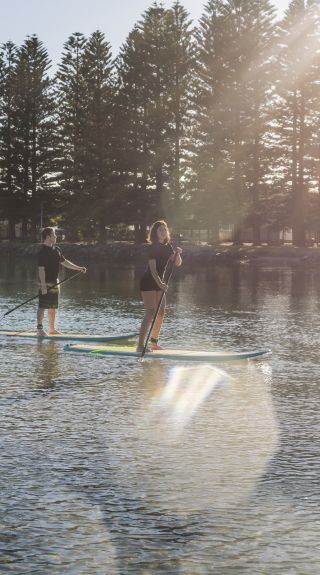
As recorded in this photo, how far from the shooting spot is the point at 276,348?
1446 centimetres

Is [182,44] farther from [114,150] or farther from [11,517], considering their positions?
[11,517]

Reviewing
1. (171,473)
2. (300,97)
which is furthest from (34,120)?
(171,473)

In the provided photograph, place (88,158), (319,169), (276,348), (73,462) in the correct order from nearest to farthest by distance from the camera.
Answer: (73,462)
(276,348)
(319,169)
(88,158)

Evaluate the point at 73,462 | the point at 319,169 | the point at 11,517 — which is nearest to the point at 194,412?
the point at 73,462

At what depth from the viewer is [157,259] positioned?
43.4 feet

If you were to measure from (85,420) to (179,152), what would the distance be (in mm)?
63006

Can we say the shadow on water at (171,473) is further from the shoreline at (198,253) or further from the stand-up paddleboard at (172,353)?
the shoreline at (198,253)

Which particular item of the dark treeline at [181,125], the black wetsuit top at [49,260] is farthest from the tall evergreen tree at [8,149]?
the black wetsuit top at [49,260]

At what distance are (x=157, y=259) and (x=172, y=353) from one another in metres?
1.40

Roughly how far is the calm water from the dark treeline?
53296mm

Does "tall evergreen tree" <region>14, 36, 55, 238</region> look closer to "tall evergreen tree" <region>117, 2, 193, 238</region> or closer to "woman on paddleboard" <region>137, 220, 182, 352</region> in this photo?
"tall evergreen tree" <region>117, 2, 193, 238</region>

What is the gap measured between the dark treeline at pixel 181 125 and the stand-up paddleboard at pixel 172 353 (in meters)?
53.3

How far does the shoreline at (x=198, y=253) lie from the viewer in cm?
5919

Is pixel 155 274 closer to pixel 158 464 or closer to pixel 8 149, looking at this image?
pixel 158 464
